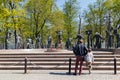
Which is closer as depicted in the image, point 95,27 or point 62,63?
point 62,63

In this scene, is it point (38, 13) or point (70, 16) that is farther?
point (70, 16)

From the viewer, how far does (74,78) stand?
53.1ft

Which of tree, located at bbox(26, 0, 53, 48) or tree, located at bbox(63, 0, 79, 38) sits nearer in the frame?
tree, located at bbox(26, 0, 53, 48)

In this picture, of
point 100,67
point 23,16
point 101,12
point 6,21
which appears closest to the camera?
point 100,67

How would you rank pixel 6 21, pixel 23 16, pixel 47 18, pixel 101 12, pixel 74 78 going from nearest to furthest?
pixel 74 78 < pixel 6 21 < pixel 23 16 < pixel 47 18 < pixel 101 12

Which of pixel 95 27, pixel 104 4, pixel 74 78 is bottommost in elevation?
pixel 74 78

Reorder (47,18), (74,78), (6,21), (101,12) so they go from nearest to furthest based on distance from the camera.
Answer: (74,78) → (6,21) → (47,18) → (101,12)

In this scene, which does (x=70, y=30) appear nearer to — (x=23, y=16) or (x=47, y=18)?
(x=47, y=18)

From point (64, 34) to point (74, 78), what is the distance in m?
38.7

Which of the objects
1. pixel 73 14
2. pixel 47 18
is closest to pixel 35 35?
pixel 47 18

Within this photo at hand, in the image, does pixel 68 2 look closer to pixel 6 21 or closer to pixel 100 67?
pixel 6 21

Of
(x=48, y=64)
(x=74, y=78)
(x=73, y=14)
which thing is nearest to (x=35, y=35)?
(x=73, y=14)

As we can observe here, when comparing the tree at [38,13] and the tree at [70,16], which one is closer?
the tree at [38,13]

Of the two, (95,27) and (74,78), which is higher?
(95,27)
